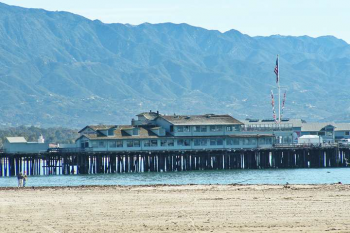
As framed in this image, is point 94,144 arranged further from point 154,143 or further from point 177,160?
point 177,160

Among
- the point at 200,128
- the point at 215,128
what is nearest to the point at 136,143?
the point at 200,128

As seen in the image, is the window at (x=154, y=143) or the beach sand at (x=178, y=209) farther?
the window at (x=154, y=143)

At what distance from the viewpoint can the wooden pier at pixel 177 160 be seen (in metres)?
90.5

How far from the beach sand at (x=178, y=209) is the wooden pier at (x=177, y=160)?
31.3m

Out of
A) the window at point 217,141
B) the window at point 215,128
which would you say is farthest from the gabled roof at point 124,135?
the window at point 215,128

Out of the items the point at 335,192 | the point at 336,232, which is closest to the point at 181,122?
the point at 335,192

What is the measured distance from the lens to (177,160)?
9481 centimetres

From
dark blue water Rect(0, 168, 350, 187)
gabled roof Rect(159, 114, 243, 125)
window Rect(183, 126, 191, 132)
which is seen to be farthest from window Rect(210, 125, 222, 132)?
dark blue water Rect(0, 168, 350, 187)

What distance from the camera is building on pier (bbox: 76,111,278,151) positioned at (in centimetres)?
9269

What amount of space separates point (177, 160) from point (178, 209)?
49.1m

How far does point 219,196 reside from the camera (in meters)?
52.2

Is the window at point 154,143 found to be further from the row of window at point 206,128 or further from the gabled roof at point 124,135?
the row of window at point 206,128

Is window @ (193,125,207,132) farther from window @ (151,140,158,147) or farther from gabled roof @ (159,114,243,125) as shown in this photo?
window @ (151,140,158,147)

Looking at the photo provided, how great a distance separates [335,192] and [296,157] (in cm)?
4485
